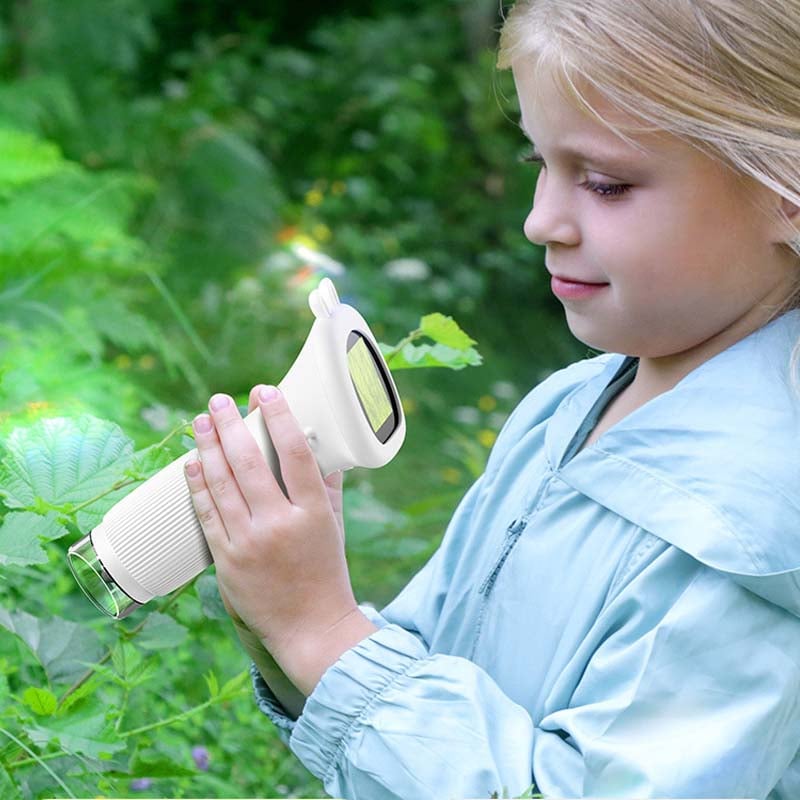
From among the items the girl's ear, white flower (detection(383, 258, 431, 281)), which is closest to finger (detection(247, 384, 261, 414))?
the girl's ear

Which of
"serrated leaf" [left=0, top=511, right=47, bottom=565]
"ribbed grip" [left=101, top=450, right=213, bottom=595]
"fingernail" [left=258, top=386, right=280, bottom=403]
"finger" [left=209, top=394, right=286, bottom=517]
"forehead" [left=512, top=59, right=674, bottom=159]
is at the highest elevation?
"forehead" [left=512, top=59, right=674, bottom=159]

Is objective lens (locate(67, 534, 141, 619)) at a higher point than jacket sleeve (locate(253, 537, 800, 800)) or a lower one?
lower

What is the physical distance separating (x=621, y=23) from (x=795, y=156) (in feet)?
0.60

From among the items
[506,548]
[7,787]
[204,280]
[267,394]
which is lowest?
[204,280]

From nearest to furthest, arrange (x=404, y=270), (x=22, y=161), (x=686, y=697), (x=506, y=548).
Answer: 1. (x=686, y=697)
2. (x=506, y=548)
3. (x=22, y=161)
4. (x=404, y=270)

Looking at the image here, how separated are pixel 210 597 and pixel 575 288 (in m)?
0.55

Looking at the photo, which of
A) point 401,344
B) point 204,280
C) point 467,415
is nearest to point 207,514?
point 401,344

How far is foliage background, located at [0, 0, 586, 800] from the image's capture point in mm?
1345

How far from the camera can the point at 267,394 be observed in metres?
1.13

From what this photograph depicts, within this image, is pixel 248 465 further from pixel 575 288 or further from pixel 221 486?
pixel 575 288

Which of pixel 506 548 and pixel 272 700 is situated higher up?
pixel 506 548

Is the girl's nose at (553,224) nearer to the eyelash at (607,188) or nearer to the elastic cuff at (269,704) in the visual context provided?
the eyelash at (607,188)

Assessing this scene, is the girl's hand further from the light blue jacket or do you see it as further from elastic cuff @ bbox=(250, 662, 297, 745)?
elastic cuff @ bbox=(250, 662, 297, 745)

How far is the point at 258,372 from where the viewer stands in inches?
153
